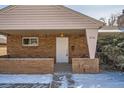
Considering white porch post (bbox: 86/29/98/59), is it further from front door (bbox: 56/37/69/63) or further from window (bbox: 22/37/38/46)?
window (bbox: 22/37/38/46)

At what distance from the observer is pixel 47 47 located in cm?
2106

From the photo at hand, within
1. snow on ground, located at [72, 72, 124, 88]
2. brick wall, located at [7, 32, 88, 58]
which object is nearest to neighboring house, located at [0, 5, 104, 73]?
snow on ground, located at [72, 72, 124, 88]

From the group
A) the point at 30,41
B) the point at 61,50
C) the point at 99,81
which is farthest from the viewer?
the point at 30,41

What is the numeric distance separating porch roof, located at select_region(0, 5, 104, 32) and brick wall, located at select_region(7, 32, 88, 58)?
466 cm

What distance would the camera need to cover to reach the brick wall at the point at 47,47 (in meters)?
21.0

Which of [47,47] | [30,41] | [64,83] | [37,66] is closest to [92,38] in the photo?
[37,66]

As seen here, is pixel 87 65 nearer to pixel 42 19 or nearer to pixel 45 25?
pixel 45 25

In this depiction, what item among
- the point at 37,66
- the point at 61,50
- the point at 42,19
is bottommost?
the point at 37,66

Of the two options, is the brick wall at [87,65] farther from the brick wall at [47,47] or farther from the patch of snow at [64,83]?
the brick wall at [47,47]

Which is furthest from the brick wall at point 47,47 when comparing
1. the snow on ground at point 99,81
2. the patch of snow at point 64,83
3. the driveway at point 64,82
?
the patch of snow at point 64,83

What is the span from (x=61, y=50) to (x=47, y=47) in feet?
3.37

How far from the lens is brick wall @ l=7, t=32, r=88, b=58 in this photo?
2102 cm

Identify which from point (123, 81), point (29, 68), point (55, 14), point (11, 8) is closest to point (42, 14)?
point (55, 14)

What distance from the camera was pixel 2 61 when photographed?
16375 mm
